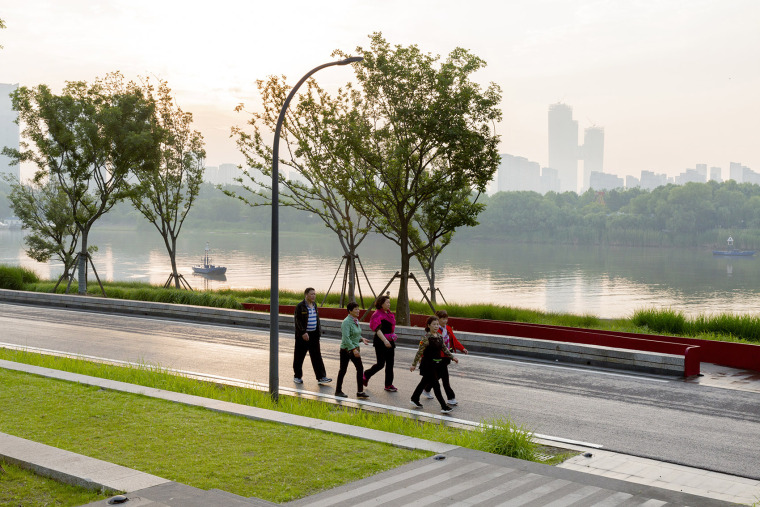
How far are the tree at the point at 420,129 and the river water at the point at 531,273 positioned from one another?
1942 centimetres

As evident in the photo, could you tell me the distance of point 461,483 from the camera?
281 inches

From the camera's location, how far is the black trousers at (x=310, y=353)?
13719 mm

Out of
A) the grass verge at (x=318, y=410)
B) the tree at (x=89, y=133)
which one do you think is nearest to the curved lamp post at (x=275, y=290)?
the grass verge at (x=318, y=410)

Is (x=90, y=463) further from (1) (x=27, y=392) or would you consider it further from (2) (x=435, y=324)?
(2) (x=435, y=324)

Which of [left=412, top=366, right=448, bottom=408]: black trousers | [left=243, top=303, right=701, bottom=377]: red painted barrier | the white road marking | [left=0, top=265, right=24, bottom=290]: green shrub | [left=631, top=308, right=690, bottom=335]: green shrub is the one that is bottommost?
the white road marking

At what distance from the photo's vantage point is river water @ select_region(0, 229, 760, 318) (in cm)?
5603

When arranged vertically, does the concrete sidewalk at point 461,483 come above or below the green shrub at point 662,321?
below

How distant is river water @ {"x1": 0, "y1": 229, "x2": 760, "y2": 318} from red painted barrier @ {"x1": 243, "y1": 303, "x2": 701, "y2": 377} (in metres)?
20.0

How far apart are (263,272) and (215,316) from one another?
191 ft

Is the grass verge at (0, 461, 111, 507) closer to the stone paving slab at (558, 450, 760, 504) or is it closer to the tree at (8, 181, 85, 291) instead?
the stone paving slab at (558, 450, 760, 504)

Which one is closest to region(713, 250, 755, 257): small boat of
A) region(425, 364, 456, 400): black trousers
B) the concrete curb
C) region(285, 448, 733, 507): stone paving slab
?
the concrete curb

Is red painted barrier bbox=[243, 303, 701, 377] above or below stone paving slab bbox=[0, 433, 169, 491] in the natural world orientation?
above

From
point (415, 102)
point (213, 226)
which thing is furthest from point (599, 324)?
point (213, 226)

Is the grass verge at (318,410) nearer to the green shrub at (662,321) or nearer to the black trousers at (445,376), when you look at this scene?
the black trousers at (445,376)
